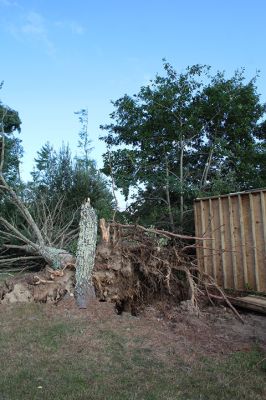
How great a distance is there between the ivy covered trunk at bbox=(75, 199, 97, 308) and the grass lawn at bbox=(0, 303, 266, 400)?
0.27m

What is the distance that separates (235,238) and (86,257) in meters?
3.65

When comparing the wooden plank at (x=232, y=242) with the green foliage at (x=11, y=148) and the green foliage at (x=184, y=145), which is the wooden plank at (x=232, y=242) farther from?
the green foliage at (x=11, y=148)

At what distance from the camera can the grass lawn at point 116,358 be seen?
4.16 meters

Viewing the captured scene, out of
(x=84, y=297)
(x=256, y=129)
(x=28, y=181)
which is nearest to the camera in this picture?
(x=84, y=297)

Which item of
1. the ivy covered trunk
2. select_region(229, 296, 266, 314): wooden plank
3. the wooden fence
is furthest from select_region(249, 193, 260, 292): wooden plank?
the ivy covered trunk

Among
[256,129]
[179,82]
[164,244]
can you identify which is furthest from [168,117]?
[164,244]

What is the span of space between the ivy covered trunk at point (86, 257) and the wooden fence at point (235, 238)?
2.50m

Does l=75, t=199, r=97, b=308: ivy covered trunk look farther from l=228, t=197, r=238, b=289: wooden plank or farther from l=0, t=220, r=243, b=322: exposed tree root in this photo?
l=228, t=197, r=238, b=289: wooden plank

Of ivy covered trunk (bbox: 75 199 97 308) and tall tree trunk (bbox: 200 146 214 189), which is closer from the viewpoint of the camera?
ivy covered trunk (bbox: 75 199 97 308)

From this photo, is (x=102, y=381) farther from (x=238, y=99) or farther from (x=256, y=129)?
(x=256, y=129)

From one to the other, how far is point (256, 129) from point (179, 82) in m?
3.31

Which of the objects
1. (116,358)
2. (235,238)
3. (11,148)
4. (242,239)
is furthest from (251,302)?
(11,148)

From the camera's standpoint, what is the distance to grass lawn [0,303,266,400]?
13.6ft

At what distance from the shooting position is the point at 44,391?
4.09 meters
